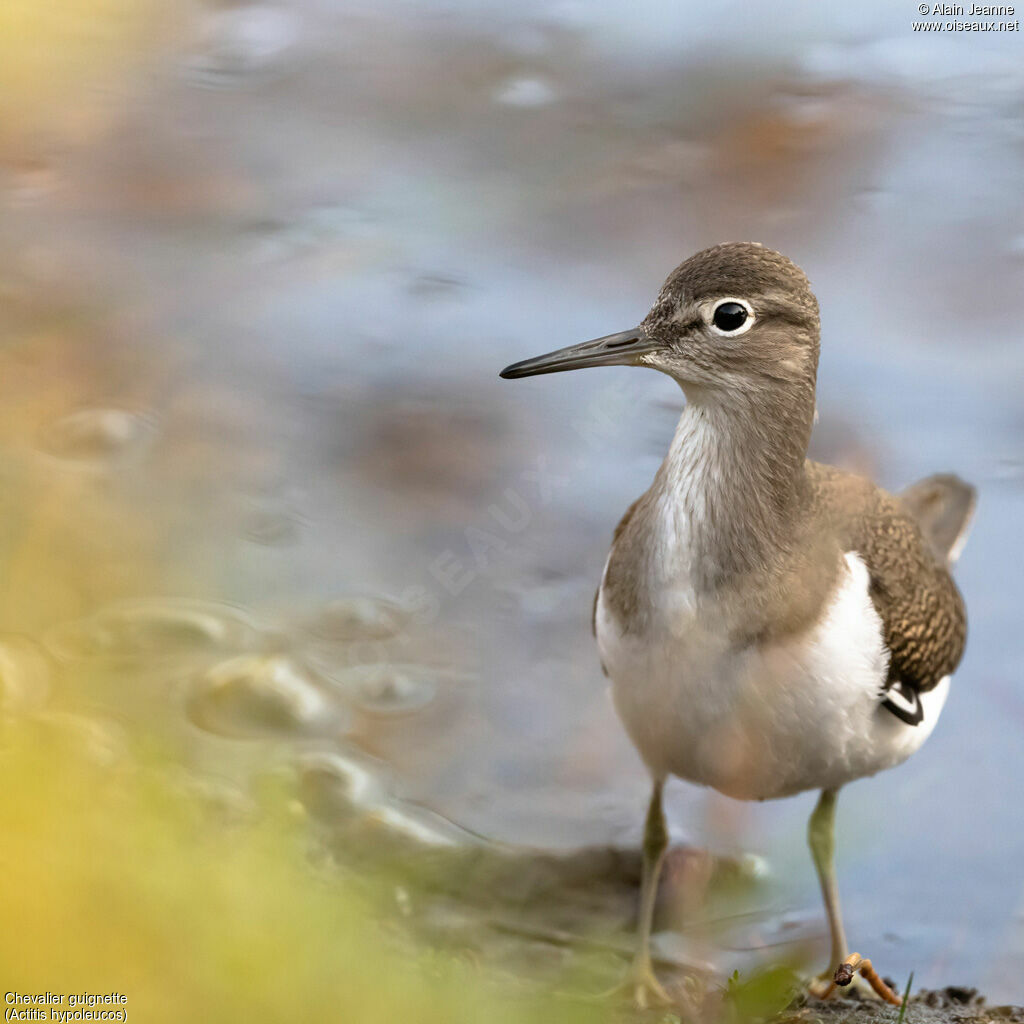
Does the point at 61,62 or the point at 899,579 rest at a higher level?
the point at 61,62

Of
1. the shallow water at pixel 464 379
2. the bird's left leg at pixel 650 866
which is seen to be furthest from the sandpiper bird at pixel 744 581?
the shallow water at pixel 464 379

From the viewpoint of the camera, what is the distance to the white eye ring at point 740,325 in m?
4.24

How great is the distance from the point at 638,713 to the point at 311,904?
256cm

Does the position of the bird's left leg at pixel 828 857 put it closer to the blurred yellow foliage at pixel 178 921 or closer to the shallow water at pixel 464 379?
the shallow water at pixel 464 379

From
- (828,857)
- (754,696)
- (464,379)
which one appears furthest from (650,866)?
(464,379)

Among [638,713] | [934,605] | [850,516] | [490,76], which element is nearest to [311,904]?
[638,713]

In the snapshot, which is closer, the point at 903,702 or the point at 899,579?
the point at 903,702

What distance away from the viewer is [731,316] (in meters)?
4.25

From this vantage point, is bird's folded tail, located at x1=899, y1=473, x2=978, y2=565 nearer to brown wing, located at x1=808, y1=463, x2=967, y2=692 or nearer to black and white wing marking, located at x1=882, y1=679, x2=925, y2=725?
brown wing, located at x1=808, y1=463, x2=967, y2=692

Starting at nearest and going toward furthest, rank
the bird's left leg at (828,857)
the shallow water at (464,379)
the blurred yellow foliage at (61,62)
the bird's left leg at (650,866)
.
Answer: the bird's left leg at (650,866) < the bird's left leg at (828,857) < the shallow water at (464,379) < the blurred yellow foliage at (61,62)

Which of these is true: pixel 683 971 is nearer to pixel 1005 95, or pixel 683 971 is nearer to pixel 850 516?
pixel 850 516

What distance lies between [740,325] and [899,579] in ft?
3.59

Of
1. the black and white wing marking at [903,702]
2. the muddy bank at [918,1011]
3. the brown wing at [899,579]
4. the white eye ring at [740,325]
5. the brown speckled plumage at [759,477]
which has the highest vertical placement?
the white eye ring at [740,325]

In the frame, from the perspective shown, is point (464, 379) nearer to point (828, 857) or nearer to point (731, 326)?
point (731, 326)
